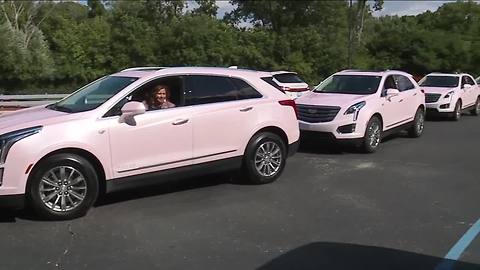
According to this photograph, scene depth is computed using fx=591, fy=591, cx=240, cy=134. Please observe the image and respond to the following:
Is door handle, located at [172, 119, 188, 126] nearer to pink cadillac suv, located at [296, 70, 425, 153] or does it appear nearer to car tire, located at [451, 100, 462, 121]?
pink cadillac suv, located at [296, 70, 425, 153]

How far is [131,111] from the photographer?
6.51m

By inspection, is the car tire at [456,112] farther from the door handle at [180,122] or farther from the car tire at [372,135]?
the door handle at [180,122]

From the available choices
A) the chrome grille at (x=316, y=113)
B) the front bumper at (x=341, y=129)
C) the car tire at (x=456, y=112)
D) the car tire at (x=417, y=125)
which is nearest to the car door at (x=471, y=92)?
the car tire at (x=456, y=112)

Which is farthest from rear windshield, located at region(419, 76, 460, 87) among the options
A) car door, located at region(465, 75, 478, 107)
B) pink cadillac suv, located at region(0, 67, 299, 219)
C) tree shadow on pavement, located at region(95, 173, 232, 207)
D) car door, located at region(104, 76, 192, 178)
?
car door, located at region(104, 76, 192, 178)

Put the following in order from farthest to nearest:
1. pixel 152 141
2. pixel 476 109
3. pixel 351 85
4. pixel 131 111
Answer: pixel 476 109
pixel 351 85
pixel 152 141
pixel 131 111

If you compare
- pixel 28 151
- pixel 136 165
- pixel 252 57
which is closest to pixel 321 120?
pixel 136 165

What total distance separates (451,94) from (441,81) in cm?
137

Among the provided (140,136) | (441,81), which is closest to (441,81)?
(441,81)

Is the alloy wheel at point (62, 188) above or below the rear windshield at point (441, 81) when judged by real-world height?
above

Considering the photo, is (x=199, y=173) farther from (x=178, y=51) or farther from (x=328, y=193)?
(x=178, y=51)

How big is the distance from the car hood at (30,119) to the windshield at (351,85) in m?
6.79

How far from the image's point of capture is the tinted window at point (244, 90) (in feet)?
26.0

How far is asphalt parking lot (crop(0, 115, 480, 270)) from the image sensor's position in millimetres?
5137

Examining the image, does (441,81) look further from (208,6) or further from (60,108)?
(208,6)
